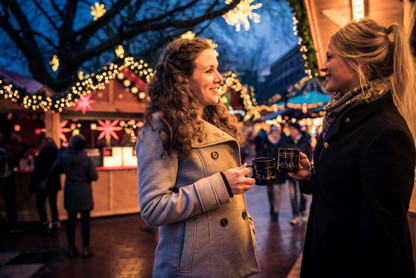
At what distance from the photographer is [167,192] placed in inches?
62.9

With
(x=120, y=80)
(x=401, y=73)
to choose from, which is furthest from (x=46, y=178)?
(x=401, y=73)

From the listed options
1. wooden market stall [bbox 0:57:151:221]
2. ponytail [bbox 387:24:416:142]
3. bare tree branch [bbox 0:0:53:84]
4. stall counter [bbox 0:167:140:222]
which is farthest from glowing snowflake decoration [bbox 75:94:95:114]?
ponytail [bbox 387:24:416:142]

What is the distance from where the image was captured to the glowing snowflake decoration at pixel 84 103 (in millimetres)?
7707

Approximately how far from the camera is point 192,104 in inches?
71.9

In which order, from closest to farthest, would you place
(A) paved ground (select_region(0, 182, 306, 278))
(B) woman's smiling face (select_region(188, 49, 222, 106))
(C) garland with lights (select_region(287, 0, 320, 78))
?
(B) woman's smiling face (select_region(188, 49, 222, 106)) → (C) garland with lights (select_region(287, 0, 320, 78)) → (A) paved ground (select_region(0, 182, 306, 278))

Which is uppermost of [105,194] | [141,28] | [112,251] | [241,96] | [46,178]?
[141,28]

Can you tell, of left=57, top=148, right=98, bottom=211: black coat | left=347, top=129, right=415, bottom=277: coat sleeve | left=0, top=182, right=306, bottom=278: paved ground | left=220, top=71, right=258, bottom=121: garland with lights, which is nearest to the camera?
left=347, top=129, right=415, bottom=277: coat sleeve

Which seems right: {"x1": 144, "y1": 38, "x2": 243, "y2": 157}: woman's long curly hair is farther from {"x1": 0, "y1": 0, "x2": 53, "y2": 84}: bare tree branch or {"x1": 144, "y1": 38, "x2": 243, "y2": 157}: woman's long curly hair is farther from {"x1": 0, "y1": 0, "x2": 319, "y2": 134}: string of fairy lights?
{"x1": 0, "y1": 0, "x2": 53, "y2": 84}: bare tree branch

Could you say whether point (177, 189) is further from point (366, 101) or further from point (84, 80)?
point (84, 80)

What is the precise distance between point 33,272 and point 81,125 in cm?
550

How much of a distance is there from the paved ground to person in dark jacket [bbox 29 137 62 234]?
0.33m

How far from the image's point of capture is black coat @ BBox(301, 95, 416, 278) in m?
1.37

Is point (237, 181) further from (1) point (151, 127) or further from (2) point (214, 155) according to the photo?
(1) point (151, 127)

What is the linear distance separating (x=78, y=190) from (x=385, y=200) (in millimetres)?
5017
